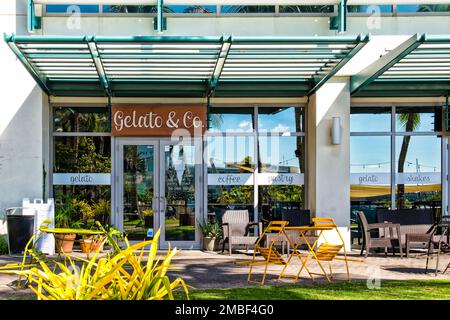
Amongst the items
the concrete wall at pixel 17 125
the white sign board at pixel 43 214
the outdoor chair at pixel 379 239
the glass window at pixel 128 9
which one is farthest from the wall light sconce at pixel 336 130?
the concrete wall at pixel 17 125

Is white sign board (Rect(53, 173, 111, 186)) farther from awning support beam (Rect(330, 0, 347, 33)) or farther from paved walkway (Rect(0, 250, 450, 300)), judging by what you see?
awning support beam (Rect(330, 0, 347, 33))

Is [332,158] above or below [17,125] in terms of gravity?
below

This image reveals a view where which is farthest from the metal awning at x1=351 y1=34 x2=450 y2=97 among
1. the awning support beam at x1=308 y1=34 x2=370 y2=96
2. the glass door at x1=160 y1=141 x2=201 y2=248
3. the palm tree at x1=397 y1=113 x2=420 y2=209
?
the glass door at x1=160 y1=141 x2=201 y2=248

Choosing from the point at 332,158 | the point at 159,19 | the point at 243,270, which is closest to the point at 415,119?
the point at 332,158

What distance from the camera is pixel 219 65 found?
999 cm

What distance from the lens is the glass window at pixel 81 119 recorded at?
38.1 ft

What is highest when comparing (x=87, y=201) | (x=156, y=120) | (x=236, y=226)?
(x=156, y=120)

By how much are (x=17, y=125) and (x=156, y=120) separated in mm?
2616

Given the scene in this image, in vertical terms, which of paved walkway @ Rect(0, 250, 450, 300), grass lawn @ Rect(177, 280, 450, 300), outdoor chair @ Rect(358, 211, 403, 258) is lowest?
paved walkway @ Rect(0, 250, 450, 300)

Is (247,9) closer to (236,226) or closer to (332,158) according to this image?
(332,158)

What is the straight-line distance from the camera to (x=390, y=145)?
38.7ft

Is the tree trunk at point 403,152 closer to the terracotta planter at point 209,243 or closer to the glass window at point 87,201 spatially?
the terracotta planter at point 209,243

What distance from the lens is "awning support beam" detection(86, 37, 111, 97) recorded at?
8.64 metres

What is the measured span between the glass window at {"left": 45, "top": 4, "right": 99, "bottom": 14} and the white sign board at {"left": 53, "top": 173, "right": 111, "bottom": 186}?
3.19m
